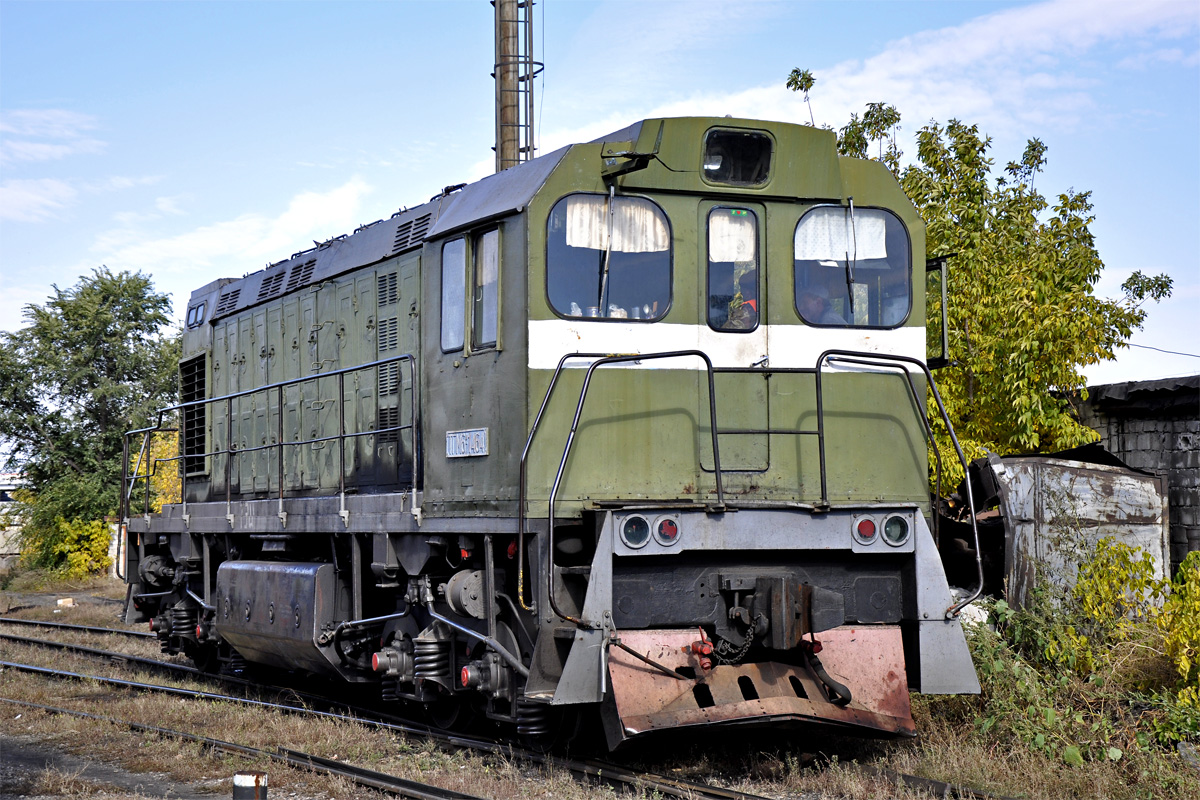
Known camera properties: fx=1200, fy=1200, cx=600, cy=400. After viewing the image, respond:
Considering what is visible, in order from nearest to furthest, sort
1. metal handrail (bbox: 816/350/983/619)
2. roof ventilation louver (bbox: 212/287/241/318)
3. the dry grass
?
the dry grass → metal handrail (bbox: 816/350/983/619) → roof ventilation louver (bbox: 212/287/241/318)

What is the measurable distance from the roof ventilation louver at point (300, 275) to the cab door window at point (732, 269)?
474 cm

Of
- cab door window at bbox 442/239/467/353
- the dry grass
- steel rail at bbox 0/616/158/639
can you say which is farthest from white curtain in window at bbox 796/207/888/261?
steel rail at bbox 0/616/158/639

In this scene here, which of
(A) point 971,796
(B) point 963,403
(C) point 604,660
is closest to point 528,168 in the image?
(C) point 604,660

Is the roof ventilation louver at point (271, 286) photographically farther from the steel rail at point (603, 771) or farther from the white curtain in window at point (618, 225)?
the white curtain in window at point (618, 225)

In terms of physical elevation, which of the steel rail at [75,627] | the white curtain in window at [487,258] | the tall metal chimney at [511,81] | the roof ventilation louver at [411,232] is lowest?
the steel rail at [75,627]

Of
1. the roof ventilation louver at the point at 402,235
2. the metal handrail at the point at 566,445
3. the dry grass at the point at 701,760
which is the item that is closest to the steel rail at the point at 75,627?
the dry grass at the point at 701,760

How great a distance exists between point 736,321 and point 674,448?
33.0 inches

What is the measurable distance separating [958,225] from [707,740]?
7.30 metres

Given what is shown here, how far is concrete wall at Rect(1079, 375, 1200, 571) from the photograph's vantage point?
1016cm

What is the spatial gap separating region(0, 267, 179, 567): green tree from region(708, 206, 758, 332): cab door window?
25725 mm

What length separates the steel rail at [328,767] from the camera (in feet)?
20.4

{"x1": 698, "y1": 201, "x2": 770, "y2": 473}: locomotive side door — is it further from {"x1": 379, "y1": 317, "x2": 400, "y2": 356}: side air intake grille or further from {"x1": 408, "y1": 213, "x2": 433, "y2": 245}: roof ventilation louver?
{"x1": 379, "y1": 317, "x2": 400, "y2": 356}: side air intake grille

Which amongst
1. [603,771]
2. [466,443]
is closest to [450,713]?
[603,771]

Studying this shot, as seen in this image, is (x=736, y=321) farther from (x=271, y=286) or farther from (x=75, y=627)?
(x=75, y=627)
